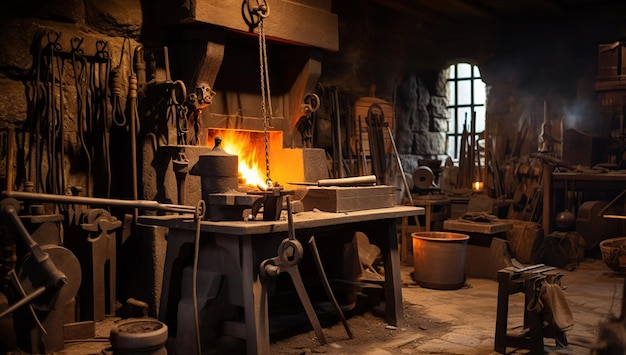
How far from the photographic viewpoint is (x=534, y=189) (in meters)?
9.20

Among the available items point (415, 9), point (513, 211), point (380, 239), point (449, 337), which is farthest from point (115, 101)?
point (513, 211)

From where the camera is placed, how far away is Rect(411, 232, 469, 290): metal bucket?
6.73m

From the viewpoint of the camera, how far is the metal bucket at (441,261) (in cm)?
673

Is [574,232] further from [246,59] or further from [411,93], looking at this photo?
[246,59]

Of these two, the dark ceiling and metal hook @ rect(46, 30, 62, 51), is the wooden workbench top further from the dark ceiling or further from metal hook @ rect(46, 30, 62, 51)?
the dark ceiling

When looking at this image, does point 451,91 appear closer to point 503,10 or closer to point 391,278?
point 503,10

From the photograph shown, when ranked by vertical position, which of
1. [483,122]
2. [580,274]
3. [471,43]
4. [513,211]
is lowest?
[580,274]

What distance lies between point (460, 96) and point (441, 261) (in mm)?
4878

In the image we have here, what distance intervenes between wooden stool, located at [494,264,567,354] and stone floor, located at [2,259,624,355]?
0.13 meters

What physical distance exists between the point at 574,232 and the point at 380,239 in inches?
165

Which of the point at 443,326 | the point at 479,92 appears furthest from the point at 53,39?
the point at 479,92

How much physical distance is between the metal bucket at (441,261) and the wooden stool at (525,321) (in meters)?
1.88

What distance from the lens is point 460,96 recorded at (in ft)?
35.8

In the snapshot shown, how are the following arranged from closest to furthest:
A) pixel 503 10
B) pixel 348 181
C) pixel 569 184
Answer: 1. pixel 348 181
2. pixel 569 184
3. pixel 503 10
